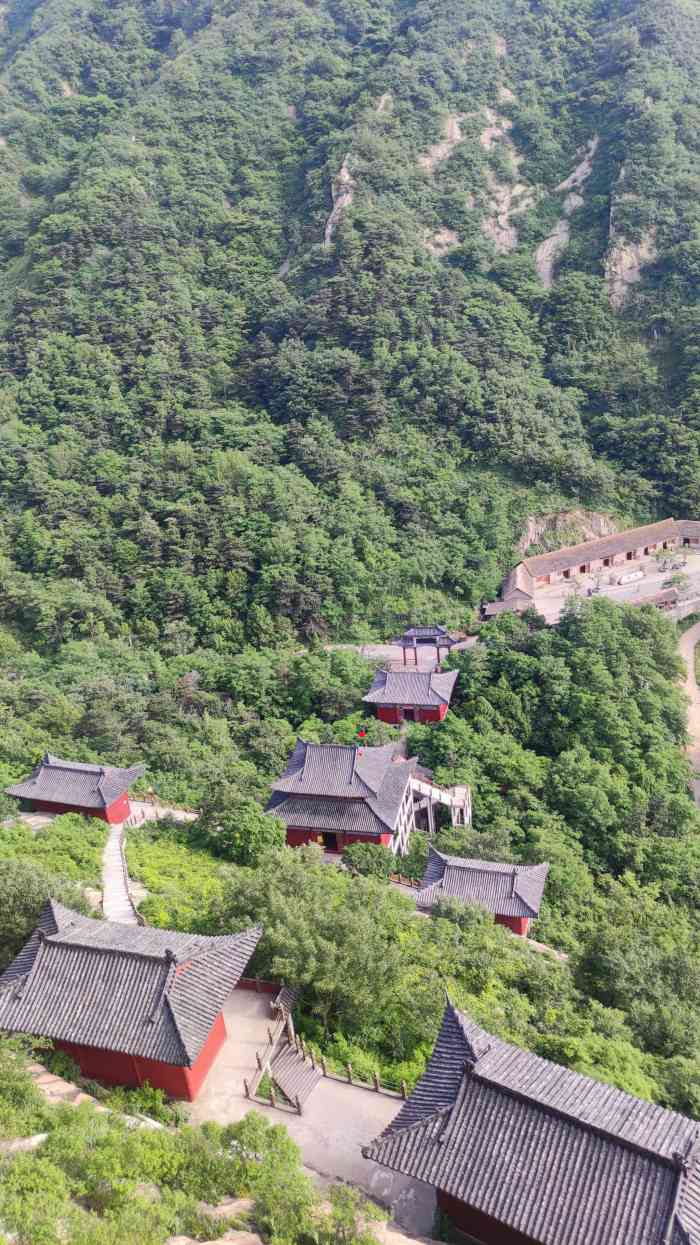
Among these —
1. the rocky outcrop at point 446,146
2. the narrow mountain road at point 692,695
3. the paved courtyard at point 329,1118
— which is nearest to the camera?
the paved courtyard at point 329,1118

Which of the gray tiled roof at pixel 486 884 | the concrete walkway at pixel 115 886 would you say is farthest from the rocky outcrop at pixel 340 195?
the gray tiled roof at pixel 486 884

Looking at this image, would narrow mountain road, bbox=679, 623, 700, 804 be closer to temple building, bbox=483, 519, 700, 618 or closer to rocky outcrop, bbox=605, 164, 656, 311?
temple building, bbox=483, 519, 700, 618

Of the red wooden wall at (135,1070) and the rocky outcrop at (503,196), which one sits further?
the rocky outcrop at (503,196)

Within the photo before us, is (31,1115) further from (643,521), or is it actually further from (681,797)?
(643,521)

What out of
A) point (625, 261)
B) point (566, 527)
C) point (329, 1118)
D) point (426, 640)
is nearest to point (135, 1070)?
point (329, 1118)

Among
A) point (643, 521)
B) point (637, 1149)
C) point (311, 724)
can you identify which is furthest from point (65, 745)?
point (643, 521)

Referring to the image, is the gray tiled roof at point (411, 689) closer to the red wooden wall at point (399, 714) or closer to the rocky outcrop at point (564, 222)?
the red wooden wall at point (399, 714)

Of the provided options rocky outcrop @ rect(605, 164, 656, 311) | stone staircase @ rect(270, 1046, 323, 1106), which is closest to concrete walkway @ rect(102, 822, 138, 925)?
stone staircase @ rect(270, 1046, 323, 1106)
